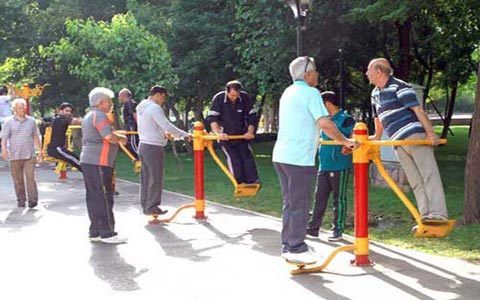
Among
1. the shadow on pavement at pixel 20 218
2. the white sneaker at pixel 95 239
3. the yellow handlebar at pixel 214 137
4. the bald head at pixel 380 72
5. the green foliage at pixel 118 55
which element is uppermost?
the green foliage at pixel 118 55

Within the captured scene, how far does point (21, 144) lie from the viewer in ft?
39.4

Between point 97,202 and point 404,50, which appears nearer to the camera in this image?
point 97,202

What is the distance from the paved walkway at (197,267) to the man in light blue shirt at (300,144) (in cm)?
39

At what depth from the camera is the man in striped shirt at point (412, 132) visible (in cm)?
720

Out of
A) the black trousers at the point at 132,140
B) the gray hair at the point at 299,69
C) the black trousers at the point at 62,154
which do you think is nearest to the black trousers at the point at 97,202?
the gray hair at the point at 299,69

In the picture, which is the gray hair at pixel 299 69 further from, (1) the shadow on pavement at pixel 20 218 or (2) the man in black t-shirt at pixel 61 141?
(2) the man in black t-shirt at pixel 61 141

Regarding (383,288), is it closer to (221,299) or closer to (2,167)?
(221,299)

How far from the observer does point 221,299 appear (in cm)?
615

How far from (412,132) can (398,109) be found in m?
0.26

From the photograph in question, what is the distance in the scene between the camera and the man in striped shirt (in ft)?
23.6

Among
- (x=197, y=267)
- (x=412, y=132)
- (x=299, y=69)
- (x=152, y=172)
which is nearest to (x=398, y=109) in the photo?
(x=412, y=132)

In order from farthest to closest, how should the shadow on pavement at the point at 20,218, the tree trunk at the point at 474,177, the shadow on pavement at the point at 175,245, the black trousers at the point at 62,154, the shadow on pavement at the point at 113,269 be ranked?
the black trousers at the point at 62,154 → the shadow on pavement at the point at 20,218 → the tree trunk at the point at 474,177 → the shadow on pavement at the point at 175,245 → the shadow on pavement at the point at 113,269

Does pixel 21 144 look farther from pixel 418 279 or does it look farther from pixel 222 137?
pixel 418 279

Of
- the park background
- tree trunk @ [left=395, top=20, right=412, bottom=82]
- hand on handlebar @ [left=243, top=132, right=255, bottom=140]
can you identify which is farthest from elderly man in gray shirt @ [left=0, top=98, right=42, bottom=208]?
tree trunk @ [left=395, top=20, right=412, bottom=82]
